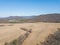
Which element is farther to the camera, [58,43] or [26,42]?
[58,43]

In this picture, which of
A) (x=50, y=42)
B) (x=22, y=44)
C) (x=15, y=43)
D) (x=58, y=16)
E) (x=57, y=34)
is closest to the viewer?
(x=15, y=43)

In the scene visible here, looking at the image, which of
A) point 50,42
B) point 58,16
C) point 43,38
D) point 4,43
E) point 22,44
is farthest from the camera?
point 58,16

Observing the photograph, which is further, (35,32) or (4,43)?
(35,32)

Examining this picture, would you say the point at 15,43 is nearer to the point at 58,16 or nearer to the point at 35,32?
the point at 35,32

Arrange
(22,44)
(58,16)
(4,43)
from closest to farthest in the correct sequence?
(4,43) < (22,44) < (58,16)

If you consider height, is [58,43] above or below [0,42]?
below

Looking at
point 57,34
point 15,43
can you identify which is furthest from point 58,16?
point 15,43

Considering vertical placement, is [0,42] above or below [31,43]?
above

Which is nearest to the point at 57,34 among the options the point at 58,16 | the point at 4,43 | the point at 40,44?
the point at 40,44

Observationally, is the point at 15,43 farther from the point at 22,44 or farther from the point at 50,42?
the point at 50,42
